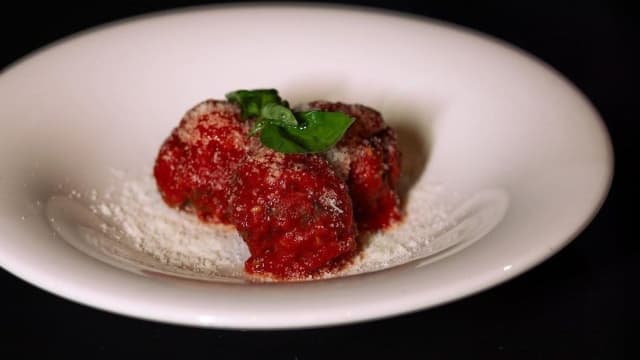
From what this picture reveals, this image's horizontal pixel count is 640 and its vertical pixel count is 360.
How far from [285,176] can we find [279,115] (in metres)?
0.18

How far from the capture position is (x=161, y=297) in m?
1.42

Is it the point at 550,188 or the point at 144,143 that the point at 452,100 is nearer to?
the point at 550,188

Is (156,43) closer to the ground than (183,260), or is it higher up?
higher up

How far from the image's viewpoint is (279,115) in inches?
73.7

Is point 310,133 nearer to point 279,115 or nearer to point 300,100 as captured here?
point 279,115

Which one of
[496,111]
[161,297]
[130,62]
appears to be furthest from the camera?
[130,62]

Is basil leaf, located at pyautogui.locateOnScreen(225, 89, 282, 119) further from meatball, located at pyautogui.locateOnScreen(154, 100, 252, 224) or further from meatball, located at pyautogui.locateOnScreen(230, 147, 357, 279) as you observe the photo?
meatball, located at pyautogui.locateOnScreen(230, 147, 357, 279)

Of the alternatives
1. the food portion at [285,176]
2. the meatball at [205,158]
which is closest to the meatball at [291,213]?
the food portion at [285,176]

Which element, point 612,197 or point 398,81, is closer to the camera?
point 612,197

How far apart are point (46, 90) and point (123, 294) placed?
1038 mm

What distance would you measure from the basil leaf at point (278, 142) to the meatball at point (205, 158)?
5.5 inches

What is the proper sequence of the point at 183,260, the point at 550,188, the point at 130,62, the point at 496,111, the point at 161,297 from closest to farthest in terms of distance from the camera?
the point at 161,297 → the point at 550,188 → the point at 183,260 → the point at 496,111 → the point at 130,62

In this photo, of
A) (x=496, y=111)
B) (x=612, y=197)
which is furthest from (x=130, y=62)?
(x=612, y=197)

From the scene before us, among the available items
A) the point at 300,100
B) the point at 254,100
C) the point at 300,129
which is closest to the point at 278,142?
the point at 300,129
